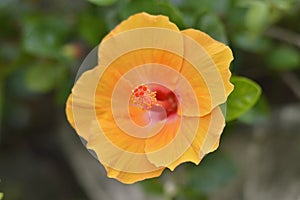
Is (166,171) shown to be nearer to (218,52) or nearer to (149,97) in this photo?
(149,97)

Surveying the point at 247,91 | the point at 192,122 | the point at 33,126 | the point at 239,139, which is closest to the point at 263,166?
the point at 239,139

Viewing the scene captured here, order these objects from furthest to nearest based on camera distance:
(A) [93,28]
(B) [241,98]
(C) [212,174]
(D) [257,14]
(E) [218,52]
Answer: (C) [212,174], (A) [93,28], (D) [257,14], (B) [241,98], (E) [218,52]

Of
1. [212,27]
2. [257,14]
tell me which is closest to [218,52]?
[212,27]

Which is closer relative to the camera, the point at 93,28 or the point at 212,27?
the point at 212,27

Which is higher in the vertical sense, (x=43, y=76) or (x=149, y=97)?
(x=149, y=97)

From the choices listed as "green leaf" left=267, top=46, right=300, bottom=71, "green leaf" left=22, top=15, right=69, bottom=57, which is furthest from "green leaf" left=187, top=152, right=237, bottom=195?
"green leaf" left=22, top=15, right=69, bottom=57

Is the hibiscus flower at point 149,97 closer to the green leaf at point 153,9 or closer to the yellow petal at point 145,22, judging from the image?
the yellow petal at point 145,22
